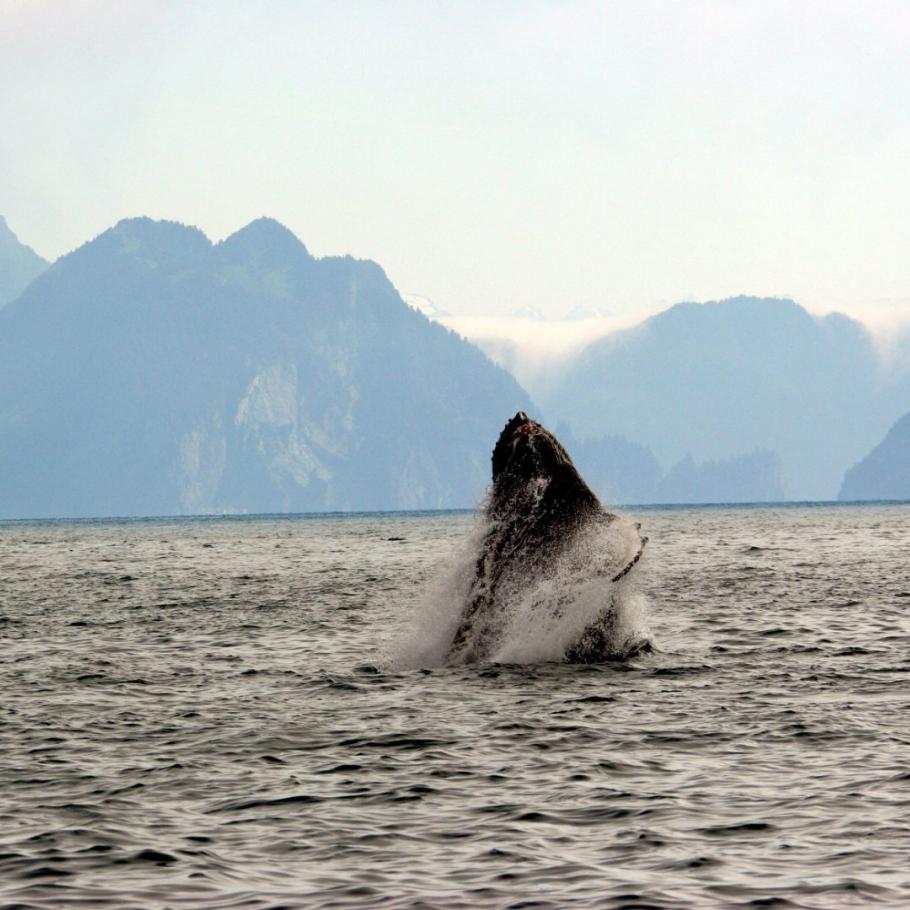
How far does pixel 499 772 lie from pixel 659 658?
11131 millimetres

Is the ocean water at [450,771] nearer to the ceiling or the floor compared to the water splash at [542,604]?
nearer to the floor

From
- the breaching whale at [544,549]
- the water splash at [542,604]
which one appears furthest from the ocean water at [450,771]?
the breaching whale at [544,549]

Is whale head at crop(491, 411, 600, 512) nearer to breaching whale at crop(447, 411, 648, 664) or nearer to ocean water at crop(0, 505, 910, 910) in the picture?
breaching whale at crop(447, 411, 648, 664)

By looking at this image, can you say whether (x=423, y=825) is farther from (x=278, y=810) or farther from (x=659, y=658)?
(x=659, y=658)

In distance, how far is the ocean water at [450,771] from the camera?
1266 centimetres

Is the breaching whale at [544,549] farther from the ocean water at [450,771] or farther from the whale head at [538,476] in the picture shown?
the ocean water at [450,771]

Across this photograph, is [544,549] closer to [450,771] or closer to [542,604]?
[542,604]

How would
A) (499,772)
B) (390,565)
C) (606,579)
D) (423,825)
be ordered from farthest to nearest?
(390,565) < (606,579) < (499,772) < (423,825)

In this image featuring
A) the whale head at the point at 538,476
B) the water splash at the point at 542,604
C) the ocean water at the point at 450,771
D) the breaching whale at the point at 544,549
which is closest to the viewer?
the ocean water at the point at 450,771

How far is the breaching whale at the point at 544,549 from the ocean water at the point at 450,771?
940mm

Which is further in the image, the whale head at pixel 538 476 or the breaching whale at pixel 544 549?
the whale head at pixel 538 476

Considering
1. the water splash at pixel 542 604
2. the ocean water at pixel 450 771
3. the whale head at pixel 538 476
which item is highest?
the whale head at pixel 538 476

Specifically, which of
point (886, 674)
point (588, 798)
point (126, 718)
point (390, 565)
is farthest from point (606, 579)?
point (390, 565)

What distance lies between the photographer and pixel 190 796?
16.0 meters
